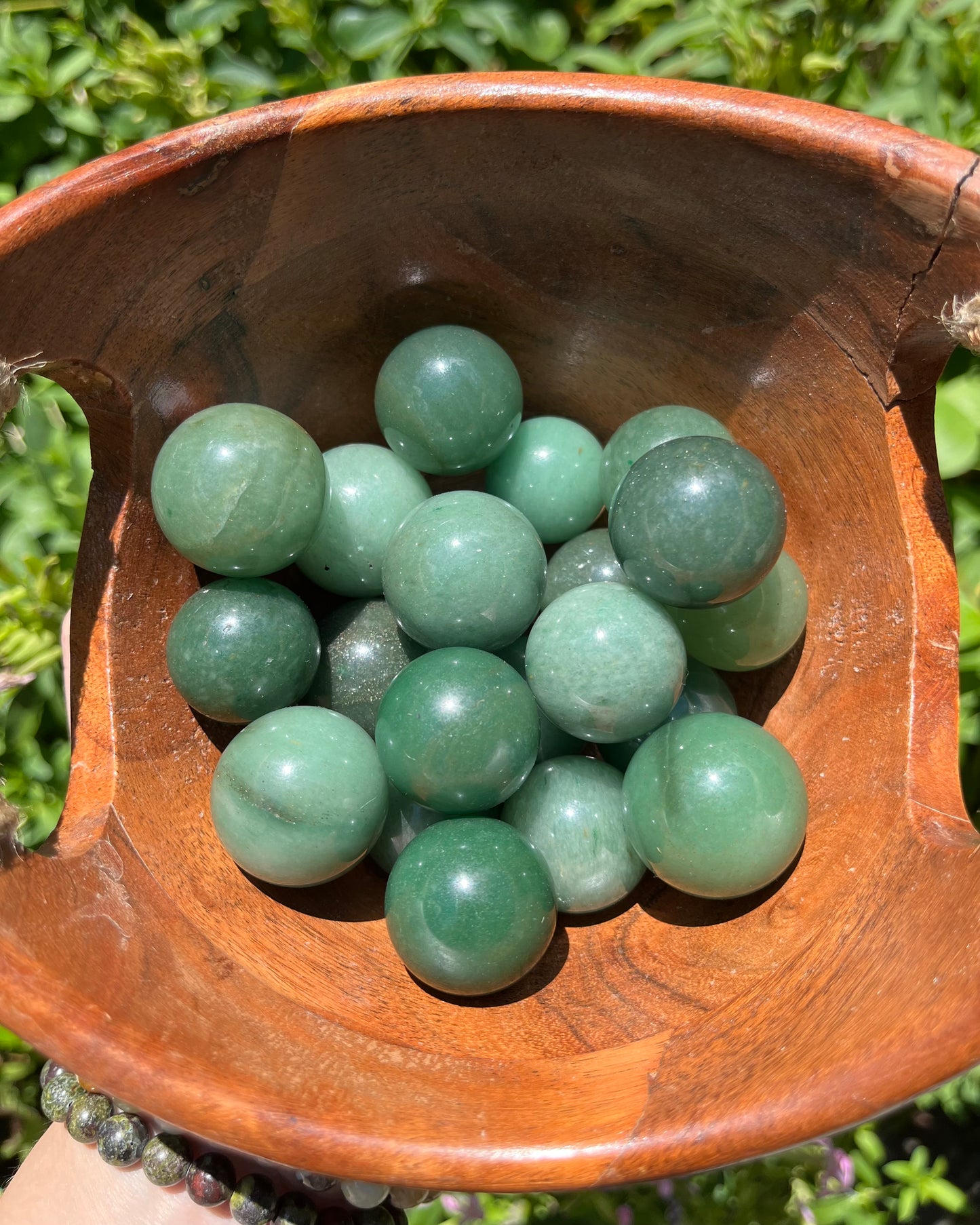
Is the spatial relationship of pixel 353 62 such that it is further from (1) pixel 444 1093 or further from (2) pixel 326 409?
(1) pixel 444 1093

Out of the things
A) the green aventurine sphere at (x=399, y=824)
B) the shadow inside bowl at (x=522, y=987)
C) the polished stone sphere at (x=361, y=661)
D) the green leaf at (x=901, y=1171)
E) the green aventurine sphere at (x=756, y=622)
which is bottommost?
the green leaf at (x=901, y=1171)

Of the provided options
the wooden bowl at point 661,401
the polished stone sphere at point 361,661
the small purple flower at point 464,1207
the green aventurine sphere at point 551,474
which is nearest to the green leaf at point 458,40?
the wooden bowl at point 661,401

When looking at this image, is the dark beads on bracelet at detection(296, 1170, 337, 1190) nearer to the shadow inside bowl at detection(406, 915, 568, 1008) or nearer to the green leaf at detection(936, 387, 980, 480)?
the shadow inside bowl at detection(406, 915, 568, 1008)

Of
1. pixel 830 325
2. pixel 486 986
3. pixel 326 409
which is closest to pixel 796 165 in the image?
pixel 830 325

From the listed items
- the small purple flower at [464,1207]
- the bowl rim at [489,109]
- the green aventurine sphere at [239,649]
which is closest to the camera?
the bowl rim at [489,109]

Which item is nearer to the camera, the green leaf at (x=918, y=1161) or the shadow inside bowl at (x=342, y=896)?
the shadow inside bowl at (x=342, y=896)

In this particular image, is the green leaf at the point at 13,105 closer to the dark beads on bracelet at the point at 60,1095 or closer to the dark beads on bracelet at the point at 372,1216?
the dark beads on bracelet at the point at 60,1095
